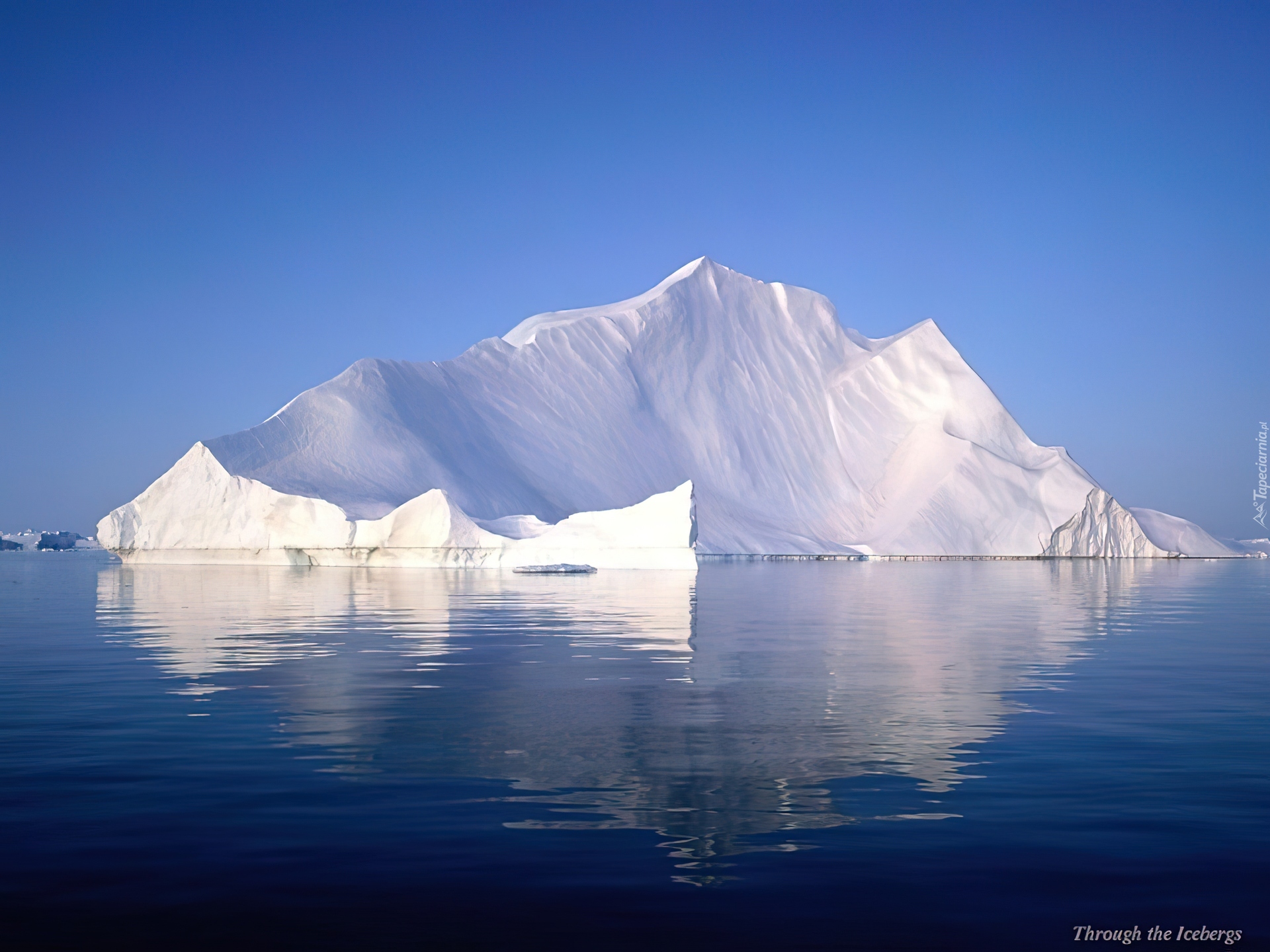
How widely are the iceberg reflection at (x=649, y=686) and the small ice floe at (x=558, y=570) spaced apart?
53.8 ft

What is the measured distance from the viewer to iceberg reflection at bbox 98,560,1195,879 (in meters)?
6.17

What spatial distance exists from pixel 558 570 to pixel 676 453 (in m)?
36.1

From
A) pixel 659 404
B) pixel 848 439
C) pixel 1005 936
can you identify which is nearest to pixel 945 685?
pixel 1005 936

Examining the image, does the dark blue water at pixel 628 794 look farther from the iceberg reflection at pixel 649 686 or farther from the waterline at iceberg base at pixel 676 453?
the waterline at iceberg base at pixel 676 453

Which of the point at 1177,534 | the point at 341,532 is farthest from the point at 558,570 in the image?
the point at 1177,534

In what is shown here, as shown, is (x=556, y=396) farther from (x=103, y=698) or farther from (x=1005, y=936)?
(x=1005, y=936)

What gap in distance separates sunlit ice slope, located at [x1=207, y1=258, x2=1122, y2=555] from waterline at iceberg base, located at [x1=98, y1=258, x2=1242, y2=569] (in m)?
0.15

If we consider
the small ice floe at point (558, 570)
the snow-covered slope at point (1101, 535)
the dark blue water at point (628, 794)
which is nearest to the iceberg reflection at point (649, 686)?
the dark blue water at point (628, 794)

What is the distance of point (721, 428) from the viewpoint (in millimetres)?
80438

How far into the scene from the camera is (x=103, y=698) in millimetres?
9547

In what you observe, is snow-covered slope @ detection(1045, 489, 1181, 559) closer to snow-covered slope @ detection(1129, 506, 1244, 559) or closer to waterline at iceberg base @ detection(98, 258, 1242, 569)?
waterline at iceberg base @ detection(98, 258, 1242, 569)

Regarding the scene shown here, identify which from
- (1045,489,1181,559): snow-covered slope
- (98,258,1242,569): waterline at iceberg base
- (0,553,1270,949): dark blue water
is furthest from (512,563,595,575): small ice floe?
(1045,489,1181,559): snow-covered slope

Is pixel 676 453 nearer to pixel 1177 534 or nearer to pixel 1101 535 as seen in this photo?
pixel 1101 535

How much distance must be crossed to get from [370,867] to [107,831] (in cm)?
143
